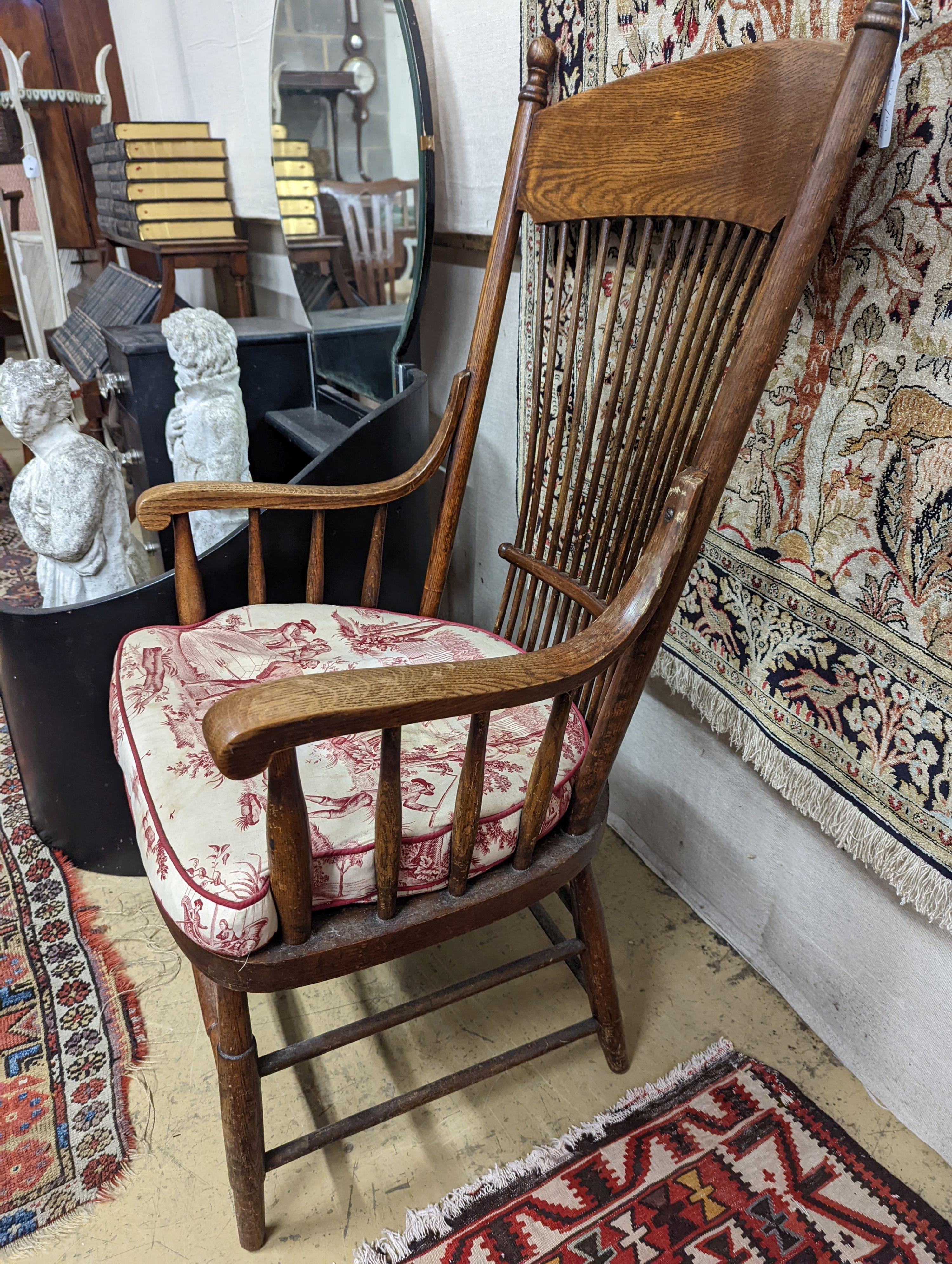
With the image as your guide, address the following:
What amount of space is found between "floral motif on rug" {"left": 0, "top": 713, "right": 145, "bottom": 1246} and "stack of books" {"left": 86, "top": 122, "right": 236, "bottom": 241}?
1745 millimetres

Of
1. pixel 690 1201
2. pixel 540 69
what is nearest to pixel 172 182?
pixel 540 69

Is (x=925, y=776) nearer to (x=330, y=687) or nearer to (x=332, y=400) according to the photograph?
(x=330, y=687)

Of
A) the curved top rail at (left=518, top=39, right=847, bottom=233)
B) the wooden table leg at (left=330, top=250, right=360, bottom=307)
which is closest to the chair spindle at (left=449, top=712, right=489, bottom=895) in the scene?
the curved top rail at (left=518, top=39, right=847, bottom=233)

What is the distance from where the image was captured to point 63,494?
1405mm

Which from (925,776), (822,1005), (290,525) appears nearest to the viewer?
(925,776)

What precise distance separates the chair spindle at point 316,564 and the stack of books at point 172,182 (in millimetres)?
1649

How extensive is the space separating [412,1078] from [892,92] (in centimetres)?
126

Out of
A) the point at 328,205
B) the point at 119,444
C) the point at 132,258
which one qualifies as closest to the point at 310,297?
the point at 328,205

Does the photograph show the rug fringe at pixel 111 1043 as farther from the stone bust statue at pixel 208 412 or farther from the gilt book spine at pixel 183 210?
the gilt book spine at pixel 183 210

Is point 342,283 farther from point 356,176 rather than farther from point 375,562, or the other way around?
point 375,562

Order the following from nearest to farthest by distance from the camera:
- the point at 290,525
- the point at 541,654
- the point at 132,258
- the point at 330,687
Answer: the point at 330,687 → the point at 541,654 → the point at 290,525 → the point at 132,258

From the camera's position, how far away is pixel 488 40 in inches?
53.0

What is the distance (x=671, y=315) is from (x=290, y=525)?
650 mm

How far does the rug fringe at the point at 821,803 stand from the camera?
3.01ft
